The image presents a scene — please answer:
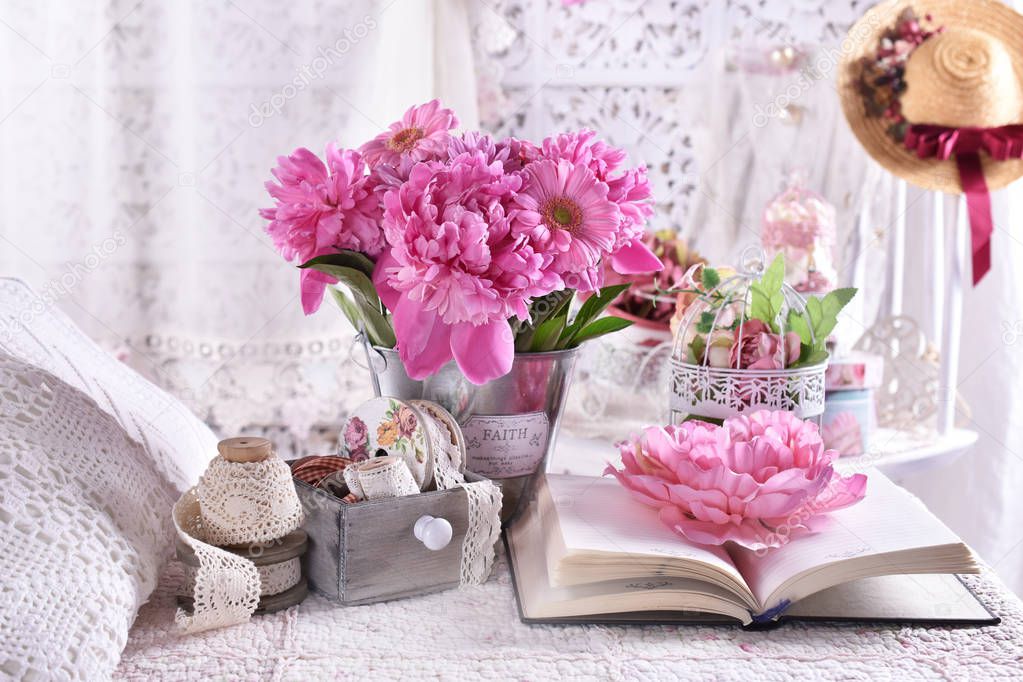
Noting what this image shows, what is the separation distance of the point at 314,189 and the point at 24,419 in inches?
11.2

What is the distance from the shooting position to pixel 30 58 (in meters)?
2.23

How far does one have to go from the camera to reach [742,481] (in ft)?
2.60

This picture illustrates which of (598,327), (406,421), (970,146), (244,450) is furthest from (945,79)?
(244,450)

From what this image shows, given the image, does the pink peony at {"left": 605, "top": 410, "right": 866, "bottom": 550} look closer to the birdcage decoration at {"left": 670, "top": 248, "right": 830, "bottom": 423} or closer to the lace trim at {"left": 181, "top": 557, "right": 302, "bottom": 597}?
the birdcage decoration at {"left": 670, "top": 248, "right": 830, "bottom": 423}

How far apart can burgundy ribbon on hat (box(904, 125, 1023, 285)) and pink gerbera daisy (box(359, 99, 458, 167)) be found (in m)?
1.02

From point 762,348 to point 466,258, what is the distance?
38 cm

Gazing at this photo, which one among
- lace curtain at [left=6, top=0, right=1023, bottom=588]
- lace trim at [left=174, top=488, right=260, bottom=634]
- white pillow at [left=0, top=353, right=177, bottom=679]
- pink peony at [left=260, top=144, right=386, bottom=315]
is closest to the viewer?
white pillow at [left=0, top=353, right=177, bottom=679]

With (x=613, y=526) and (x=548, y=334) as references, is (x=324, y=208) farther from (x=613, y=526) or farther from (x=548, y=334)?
A: (x=613, y=526)

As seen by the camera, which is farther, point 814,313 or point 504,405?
point 814,313

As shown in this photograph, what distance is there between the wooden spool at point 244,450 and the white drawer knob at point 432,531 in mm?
129

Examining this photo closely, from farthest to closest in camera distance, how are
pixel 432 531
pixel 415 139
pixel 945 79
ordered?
1. pixel 945 79
2. pixel 415 139
3. pixel 432 531

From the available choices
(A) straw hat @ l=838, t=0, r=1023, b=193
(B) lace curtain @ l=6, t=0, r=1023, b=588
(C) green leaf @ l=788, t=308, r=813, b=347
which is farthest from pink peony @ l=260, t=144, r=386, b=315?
(B) lace curtain @ l=6, t=0, r=1023, b=588

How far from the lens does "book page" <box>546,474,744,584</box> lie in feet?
2.50

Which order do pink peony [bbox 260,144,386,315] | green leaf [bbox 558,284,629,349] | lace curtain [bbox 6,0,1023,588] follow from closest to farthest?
pink peony [bbox 260,144,386,315] → green leaf [bbox 558,284,629,349] → lace curtain [bbox 6,0,1023,588]
